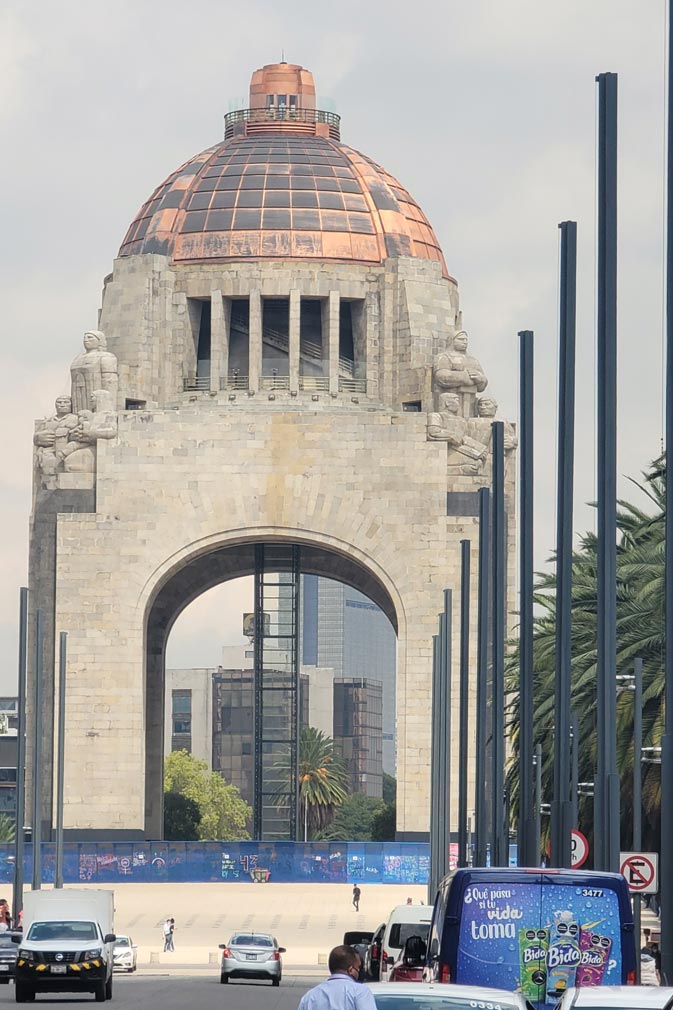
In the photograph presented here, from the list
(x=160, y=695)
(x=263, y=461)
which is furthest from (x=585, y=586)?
(x=160, y=695)

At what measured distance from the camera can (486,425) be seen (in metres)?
74.8

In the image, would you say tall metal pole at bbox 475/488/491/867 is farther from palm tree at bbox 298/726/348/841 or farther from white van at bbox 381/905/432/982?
palm tree at bbox 298/726/348/841

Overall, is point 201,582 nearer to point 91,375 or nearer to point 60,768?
point 91,375

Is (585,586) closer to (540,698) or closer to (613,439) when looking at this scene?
(540,698)

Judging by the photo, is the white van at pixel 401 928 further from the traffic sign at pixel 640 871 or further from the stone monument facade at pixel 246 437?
the stone monument facade at pixel 246 437

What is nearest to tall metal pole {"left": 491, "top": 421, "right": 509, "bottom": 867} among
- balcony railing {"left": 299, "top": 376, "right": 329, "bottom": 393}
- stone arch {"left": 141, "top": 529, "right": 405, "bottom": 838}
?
stone arch {"left": 141, "top": 529, "right": 405, "bottom": 838}

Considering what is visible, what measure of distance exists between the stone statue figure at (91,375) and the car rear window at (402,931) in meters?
45.9

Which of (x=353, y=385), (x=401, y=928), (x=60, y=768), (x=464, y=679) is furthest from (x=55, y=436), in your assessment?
(x=401, y=928)

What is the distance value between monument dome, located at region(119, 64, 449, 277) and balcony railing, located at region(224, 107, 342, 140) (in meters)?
1.47

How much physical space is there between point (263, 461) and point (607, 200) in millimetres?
48019

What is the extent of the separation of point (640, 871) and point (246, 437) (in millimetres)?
44747

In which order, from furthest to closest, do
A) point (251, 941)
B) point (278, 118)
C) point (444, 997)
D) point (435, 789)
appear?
point (278, 118) → point (435, 789) → point (251, 941) → point (444, 997)

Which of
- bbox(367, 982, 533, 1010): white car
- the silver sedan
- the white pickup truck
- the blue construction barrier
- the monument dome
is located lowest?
the blue construction barrier

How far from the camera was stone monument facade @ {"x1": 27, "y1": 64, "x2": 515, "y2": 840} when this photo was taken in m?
71.2
